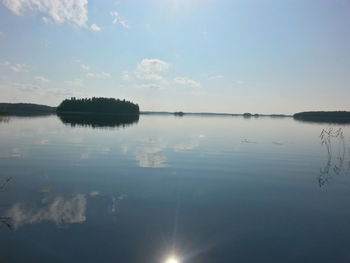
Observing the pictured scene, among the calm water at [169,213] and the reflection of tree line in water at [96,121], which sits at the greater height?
the reflection of tree line in water at [96,121]

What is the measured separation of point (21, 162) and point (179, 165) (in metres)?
13.4

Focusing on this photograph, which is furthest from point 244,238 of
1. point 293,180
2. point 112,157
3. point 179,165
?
point 112,157

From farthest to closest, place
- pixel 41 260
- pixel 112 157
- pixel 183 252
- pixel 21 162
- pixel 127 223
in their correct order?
pixel 112 157 < pixel 21 162 < pixel 127 223 < pixel 183 252 < pixel 41 260

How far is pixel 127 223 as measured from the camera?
32.7 ft

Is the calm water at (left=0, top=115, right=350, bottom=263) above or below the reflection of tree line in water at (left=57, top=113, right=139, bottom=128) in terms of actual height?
below

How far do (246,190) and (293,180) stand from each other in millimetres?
5325

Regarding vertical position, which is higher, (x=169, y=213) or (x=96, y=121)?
(x=96, y=121)

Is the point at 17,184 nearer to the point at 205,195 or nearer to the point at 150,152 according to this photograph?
the point at 205,195

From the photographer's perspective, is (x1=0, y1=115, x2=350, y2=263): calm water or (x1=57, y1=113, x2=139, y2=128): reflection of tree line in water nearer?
(x1=0, y1=115, x2=350, y2=263): calm water

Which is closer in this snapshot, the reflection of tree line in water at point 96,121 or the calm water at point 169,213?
the calm water at point 169,213

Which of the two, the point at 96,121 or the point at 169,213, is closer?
the point at 169,213

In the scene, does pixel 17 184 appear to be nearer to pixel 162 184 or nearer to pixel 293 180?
pixel 162 184

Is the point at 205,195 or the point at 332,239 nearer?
the point at 332,239

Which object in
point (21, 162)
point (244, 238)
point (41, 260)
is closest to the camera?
point (41, 260)
